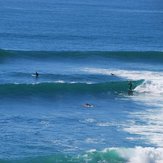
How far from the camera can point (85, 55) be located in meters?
76.9

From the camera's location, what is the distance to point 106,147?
39594mm

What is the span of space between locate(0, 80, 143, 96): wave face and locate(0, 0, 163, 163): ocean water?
A: 9cm

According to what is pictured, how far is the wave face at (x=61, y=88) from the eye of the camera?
5603 cm

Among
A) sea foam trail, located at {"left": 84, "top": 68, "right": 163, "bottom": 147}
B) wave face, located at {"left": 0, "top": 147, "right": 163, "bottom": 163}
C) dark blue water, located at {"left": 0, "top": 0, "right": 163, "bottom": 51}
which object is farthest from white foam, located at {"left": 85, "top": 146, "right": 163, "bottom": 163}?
dark blue water, located at {"left": 0, "top": 0, "right": 163, "bottom": 51}

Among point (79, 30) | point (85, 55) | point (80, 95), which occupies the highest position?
point (79, 30)

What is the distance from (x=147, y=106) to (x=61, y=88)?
9.95 metres

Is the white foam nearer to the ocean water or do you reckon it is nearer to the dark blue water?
the ocean water

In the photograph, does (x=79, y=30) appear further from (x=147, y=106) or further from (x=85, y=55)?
(x=147, y=106)

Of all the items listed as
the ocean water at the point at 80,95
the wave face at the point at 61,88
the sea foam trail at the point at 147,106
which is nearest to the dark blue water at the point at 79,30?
the ocean water at the point at 80,95

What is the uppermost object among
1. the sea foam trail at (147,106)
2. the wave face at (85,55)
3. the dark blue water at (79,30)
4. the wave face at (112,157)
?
the dark blue water at (79,30)

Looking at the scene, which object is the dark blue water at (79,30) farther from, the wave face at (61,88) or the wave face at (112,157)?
the wave face at (112,157)

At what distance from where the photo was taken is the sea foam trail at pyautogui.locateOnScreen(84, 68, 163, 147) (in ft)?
140

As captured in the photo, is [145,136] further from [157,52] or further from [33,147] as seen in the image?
[157,52]

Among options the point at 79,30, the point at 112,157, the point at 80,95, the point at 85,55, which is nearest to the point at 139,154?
the point at 112,157
